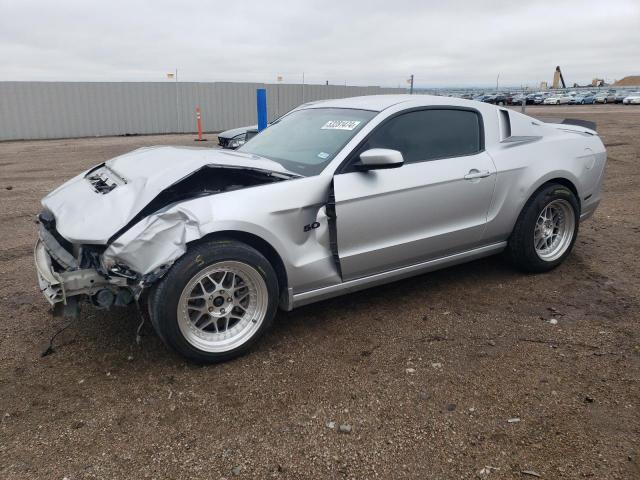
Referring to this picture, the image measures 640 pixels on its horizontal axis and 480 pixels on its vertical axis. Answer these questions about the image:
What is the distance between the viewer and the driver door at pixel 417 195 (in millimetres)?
3570

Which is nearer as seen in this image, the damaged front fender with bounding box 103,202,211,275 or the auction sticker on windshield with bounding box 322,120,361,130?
the damaged front fender with bounding box 103,202,211,275

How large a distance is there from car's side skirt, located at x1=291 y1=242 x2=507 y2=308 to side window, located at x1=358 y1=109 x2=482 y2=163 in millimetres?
821

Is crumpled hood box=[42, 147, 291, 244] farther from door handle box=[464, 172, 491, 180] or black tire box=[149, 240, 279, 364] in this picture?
door handle box=[464, 172, 491, 180]

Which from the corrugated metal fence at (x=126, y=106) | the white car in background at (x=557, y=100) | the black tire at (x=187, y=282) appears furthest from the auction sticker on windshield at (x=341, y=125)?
the white car in background at (x=557, y=100)

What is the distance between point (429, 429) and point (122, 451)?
1.55 meters

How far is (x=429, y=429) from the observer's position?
2682mm

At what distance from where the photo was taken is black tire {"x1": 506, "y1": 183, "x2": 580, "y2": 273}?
449 cm

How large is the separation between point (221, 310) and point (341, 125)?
1.70m

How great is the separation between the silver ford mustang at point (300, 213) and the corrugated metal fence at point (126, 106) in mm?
18912

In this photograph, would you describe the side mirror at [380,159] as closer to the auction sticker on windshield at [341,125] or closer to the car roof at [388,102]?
the auction sticker on windshield at [341,125]

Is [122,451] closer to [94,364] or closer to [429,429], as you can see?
[94,364]

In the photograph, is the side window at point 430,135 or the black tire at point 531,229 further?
the black tire at point 531,229

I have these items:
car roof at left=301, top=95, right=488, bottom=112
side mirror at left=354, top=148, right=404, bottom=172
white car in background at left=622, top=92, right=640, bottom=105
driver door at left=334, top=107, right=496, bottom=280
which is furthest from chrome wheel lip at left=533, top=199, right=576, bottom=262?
white car in background at left=622, top=92, right=640, bottom=105

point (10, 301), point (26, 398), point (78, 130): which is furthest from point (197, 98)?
point (26, 398)
